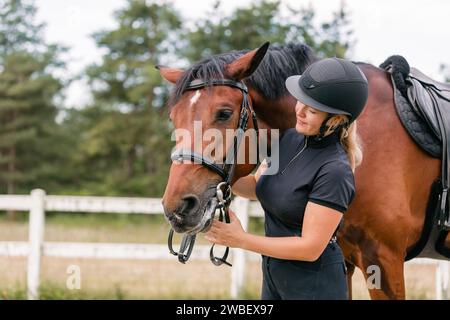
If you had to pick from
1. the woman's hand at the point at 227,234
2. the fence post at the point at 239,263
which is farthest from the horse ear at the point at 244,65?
the fence post at the point at 239,263

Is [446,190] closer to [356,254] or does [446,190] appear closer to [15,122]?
[356,254]

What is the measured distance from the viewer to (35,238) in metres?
6.55

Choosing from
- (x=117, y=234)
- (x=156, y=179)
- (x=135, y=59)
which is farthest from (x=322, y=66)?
(x=135, y=59)

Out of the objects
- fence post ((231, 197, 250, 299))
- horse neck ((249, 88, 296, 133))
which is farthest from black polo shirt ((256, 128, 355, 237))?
fence post ((231, 197, 250, 299))

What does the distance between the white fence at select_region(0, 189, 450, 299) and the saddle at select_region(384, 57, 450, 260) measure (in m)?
3.31

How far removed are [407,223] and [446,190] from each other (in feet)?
1.13

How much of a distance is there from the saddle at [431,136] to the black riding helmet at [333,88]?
957mm

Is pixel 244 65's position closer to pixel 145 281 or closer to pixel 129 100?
pixel 145 281

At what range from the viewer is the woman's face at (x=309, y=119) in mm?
2471

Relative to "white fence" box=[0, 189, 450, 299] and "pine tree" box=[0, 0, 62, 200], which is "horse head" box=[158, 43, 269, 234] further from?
"pine tree" box=[0, 0, 62, 200]

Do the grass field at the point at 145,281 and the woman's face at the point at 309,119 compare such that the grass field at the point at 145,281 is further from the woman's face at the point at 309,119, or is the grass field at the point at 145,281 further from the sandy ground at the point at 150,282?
the woman's face at the point at 309,119

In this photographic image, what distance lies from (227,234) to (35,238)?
4.82m

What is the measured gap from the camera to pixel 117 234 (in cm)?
1579

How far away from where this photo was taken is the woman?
234 cm
